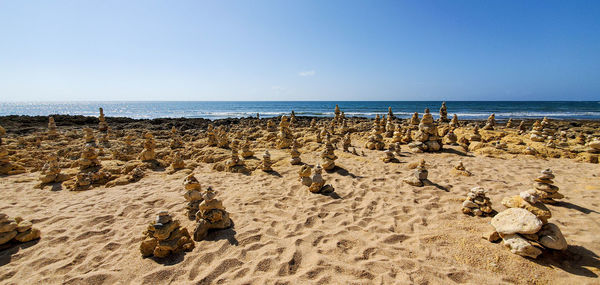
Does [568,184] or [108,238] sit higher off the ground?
[568,184]

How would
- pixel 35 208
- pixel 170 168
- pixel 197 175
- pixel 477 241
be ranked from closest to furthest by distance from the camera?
pixel 477 241 → pixel 35 208 → pixel 197 175 → pixel 170 168

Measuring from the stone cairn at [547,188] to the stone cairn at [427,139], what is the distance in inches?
200

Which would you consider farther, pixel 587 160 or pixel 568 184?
pixel 587 160

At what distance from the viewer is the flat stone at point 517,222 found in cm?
300

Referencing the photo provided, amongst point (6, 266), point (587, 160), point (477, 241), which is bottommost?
point (6, 266)

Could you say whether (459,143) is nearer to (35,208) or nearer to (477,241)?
(477,241)

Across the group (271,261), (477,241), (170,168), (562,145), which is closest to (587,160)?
(562,145)

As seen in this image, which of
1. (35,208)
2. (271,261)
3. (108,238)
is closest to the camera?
(271,261)

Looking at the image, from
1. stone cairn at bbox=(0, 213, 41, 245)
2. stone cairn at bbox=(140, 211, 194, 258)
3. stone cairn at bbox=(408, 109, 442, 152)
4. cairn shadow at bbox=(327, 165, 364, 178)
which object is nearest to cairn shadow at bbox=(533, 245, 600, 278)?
cairn shadow at bbox=(327, 165, 364, 178)

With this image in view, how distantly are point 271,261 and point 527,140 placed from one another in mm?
12761

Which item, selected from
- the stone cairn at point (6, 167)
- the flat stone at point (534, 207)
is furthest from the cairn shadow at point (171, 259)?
the stone cairn at point (6, 167)

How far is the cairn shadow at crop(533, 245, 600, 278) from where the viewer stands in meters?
2.80

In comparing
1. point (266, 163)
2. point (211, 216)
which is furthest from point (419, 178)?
point (211, 216)

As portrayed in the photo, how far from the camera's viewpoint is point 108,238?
389 cm
